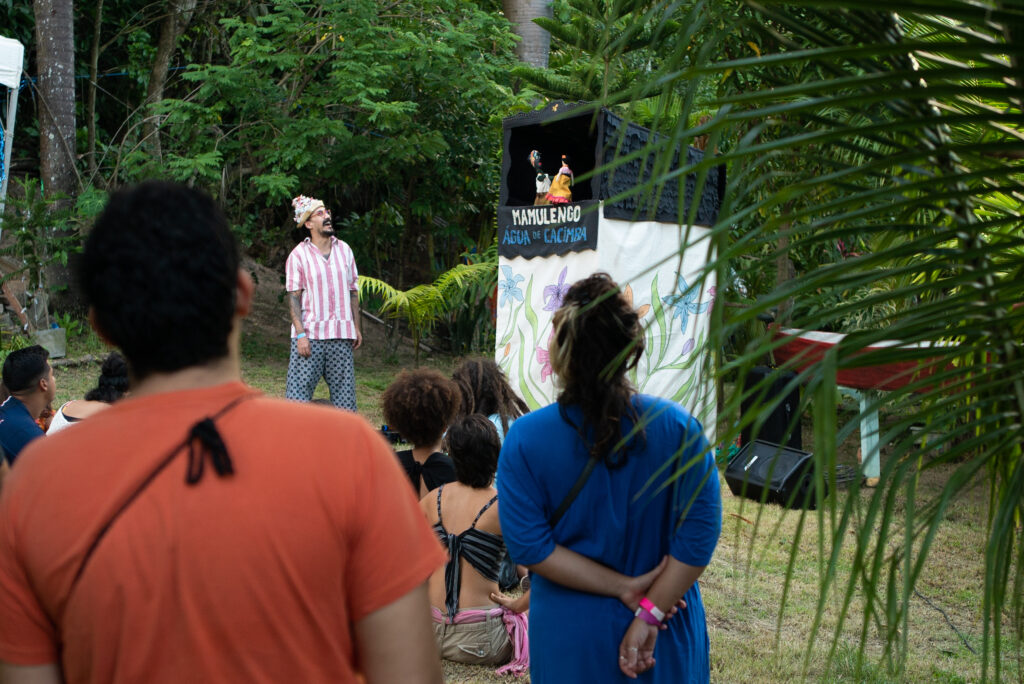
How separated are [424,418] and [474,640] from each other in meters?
0.91

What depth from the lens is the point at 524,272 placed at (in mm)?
6465

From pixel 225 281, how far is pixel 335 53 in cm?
985

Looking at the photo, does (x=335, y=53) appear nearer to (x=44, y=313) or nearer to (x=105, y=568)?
(x=44, y=313)

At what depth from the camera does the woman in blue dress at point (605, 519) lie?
2209mm

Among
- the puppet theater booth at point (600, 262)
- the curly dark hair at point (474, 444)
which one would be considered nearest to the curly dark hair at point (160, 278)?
the curly dark hair at point (474, 444)

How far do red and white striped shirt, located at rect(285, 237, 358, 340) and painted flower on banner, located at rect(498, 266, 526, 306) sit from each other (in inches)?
48.4

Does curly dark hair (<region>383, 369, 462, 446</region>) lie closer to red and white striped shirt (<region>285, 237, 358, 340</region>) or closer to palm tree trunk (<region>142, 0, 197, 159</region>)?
red and white striped shirt (<region>285, 237, 358, 340</region>)

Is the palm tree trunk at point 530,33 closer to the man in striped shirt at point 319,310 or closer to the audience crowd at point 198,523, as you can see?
the man in striped shirt at point 319,310

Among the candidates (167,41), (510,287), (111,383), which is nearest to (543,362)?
(510,287)

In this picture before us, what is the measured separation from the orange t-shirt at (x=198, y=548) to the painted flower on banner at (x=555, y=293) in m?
4.81

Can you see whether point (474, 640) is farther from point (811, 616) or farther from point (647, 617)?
point (811, 616)

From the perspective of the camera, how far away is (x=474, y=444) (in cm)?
351

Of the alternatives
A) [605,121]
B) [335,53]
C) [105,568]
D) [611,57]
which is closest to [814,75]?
[611,57]

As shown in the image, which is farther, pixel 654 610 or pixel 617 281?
pixel 617 281
